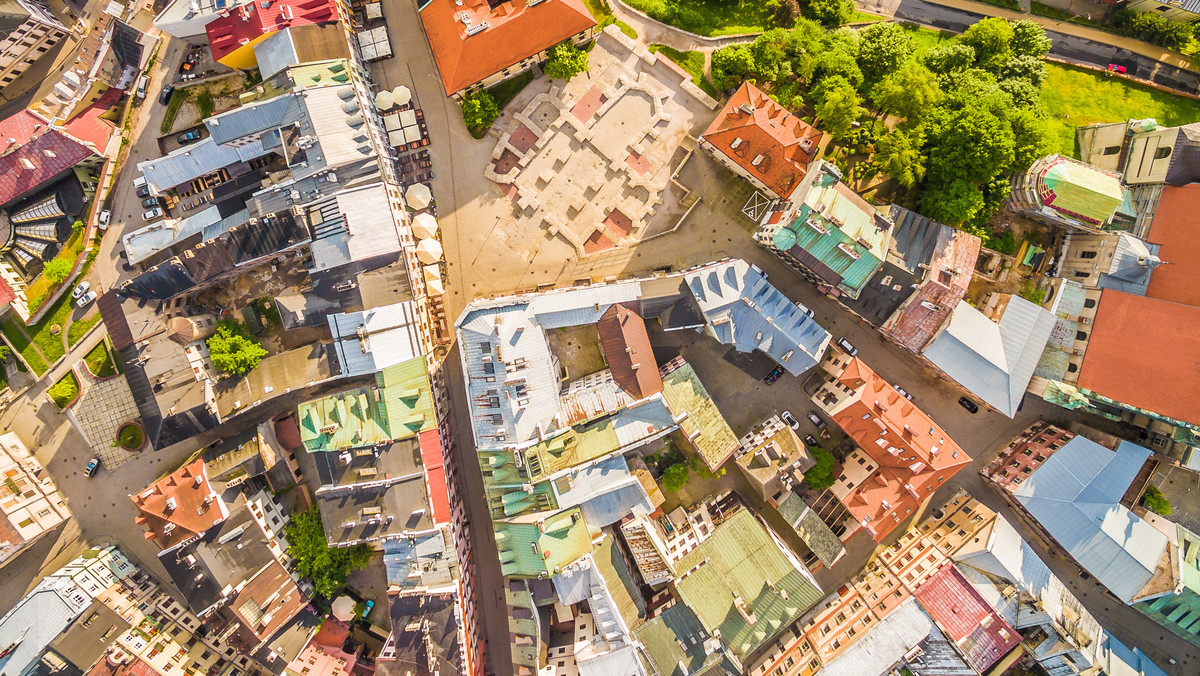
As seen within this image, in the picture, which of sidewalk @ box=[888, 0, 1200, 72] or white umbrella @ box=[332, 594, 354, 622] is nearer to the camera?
white umbrella @ box=[332, 594, 354, 622]

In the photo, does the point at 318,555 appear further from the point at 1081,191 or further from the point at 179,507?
the point at 1081,191

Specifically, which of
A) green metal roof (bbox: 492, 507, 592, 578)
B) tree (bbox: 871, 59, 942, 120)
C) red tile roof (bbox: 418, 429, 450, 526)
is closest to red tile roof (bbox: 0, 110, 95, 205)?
red tile roof (bbox: 418, 429, 450, 526)

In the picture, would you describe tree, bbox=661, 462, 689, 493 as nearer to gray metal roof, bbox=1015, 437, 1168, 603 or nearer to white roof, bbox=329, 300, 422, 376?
white roof, bbox=329, 300, 422, 376

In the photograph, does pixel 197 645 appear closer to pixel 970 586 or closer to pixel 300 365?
pixel 300 365

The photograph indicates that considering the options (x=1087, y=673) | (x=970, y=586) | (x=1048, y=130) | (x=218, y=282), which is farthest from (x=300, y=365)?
(x=1087, y=673)

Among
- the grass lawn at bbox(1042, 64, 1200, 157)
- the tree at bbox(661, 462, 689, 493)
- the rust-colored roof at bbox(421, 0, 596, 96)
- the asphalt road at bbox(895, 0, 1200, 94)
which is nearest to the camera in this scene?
the rust-colored roof at bbox(421, 0, 596, 96)

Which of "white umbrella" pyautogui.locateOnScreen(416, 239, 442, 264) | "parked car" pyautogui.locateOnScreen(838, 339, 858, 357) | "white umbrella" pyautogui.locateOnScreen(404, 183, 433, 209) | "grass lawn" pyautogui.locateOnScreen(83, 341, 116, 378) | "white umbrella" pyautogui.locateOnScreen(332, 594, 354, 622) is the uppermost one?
"white umbrella" pyautogui.locateOnScreen(404, 183, 433, 209)

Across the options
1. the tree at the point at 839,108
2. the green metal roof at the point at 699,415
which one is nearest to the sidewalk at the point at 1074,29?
the tree at the point at 839,108

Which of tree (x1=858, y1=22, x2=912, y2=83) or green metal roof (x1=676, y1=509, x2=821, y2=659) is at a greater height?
tree (x1=858, y1=22, x2=912, y2=83)

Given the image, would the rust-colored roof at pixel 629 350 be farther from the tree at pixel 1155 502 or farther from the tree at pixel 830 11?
the tree at pixel 1155 502
